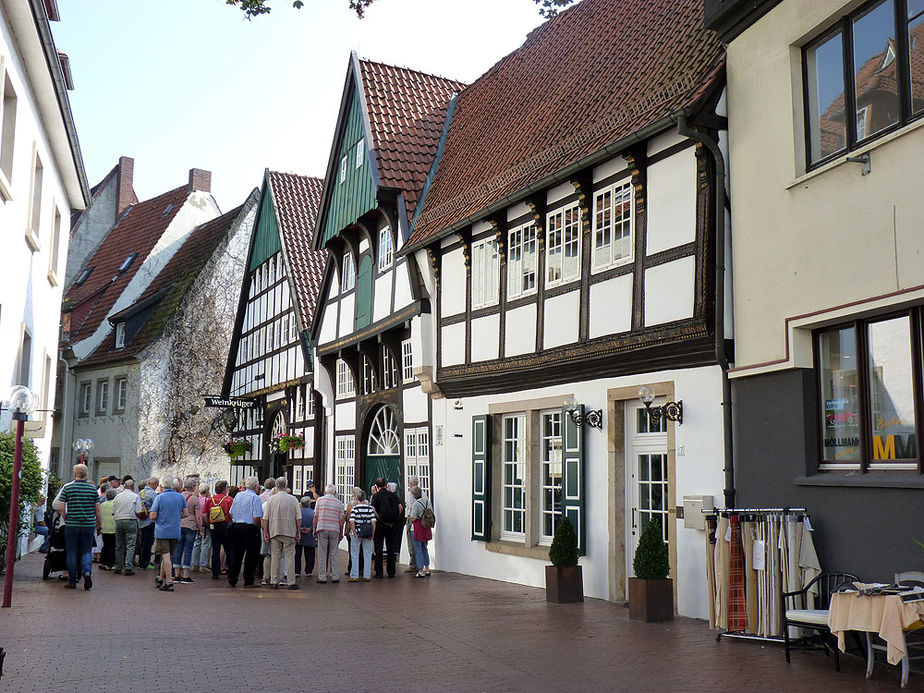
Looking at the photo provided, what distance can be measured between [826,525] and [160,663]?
607 centimetres

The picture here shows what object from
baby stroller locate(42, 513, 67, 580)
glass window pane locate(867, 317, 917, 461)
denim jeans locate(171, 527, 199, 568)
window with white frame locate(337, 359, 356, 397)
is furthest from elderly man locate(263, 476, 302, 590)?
glass window pane locate(867, 317, 917, 461)

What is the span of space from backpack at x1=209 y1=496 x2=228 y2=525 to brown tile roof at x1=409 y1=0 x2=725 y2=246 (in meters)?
5.63

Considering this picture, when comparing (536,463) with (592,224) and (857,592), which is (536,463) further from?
(857,592)

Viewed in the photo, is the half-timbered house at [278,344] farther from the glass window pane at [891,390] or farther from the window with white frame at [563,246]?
the glass window pane at [891,390]

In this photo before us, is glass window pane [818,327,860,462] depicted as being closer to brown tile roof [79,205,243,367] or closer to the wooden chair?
the wooden chair

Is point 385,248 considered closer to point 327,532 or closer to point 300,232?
point 327,532

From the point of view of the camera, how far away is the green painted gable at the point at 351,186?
2019 centimetres

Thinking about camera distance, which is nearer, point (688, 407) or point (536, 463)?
point (688, 407)

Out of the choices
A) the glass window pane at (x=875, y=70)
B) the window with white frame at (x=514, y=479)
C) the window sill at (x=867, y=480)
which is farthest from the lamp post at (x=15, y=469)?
the glass window pane at (x=875, y=70)

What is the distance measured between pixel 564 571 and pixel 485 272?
5.39 meters

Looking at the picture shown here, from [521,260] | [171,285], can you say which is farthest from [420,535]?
[171,285]

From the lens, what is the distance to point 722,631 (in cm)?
959

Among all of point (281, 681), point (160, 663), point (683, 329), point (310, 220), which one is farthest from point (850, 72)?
point (310, 220)

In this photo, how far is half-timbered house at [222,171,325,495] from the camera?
25.4m
